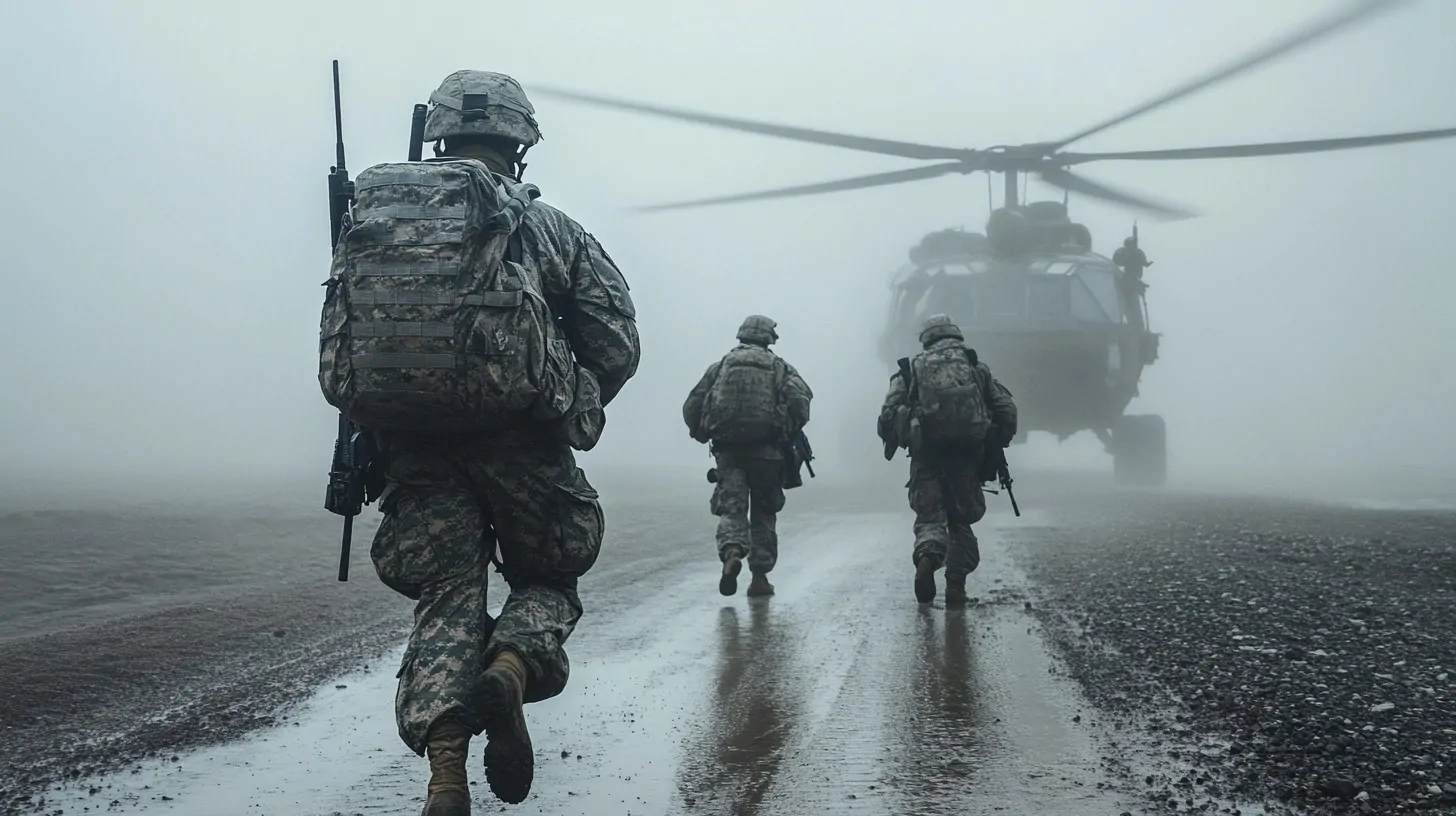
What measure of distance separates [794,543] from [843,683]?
6.62 metres

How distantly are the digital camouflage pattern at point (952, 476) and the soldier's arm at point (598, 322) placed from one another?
13.6ft

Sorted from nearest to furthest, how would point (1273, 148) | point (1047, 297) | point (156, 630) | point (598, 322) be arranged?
point (598, 322) → point (156, 630) → point (1273, 148) → point (1047, 297)

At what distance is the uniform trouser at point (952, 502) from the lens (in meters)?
7.81

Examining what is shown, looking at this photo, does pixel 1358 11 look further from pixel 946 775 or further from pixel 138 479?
pixel 138 479

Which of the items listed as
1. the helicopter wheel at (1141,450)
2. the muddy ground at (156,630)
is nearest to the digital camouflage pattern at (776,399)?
the muddy ground at (156,630)

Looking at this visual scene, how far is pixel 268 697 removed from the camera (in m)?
5.32

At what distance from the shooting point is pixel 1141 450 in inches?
880

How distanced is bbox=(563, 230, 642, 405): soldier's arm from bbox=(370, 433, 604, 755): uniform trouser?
0.27m

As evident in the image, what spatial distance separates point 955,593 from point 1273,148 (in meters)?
9.81

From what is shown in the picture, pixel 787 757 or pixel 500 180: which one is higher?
pixel 500 180

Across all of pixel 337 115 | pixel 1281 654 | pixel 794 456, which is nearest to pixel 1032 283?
pixel 794 456

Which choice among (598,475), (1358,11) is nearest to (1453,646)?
(1358,11)

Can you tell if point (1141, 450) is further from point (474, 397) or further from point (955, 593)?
point (474, 397)

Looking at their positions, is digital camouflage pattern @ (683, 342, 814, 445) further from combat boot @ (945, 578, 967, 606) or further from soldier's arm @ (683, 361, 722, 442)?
combat boot @ (945, 578, 967, 606)
